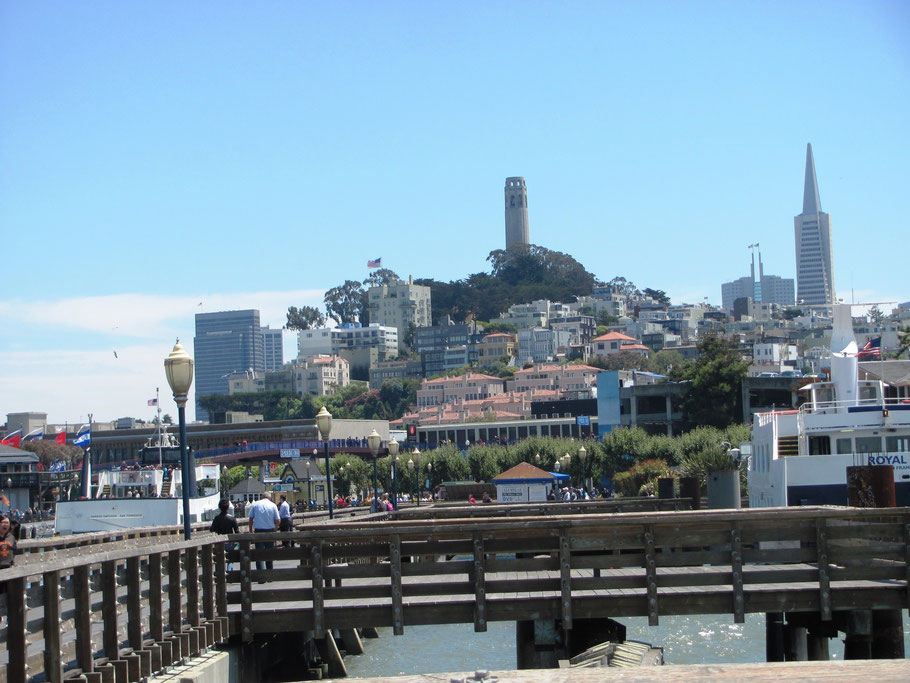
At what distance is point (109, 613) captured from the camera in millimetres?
8453

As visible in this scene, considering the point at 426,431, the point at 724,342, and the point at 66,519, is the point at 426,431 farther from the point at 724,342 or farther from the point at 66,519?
the point at 66,519

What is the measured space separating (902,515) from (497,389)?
6886 inches

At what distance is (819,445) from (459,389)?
15594cm

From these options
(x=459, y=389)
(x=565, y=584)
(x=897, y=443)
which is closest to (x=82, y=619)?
(x=565, y=584)

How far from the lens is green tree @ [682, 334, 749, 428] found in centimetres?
9225

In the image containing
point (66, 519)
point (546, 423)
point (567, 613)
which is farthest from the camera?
point (546, 423)

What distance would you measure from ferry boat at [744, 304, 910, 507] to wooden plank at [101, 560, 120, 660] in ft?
78.2

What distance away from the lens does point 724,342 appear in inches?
3839

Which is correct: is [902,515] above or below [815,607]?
above

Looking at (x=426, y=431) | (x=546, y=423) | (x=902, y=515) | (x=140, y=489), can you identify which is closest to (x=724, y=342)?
(x=546, y=423)

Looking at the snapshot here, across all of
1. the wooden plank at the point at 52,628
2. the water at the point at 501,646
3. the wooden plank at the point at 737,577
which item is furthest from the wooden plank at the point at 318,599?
the water at the point at 501,646

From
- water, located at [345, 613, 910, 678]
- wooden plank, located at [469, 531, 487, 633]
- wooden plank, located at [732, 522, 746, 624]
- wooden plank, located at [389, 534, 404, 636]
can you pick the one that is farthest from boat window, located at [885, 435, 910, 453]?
wooden plank, located at [389, 534, 404, 636]

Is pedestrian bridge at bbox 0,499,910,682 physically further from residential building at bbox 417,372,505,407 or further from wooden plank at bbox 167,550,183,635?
residential building at bbox 417,372,505,407

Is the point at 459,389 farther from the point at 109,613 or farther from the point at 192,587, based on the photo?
the point at 109,613
